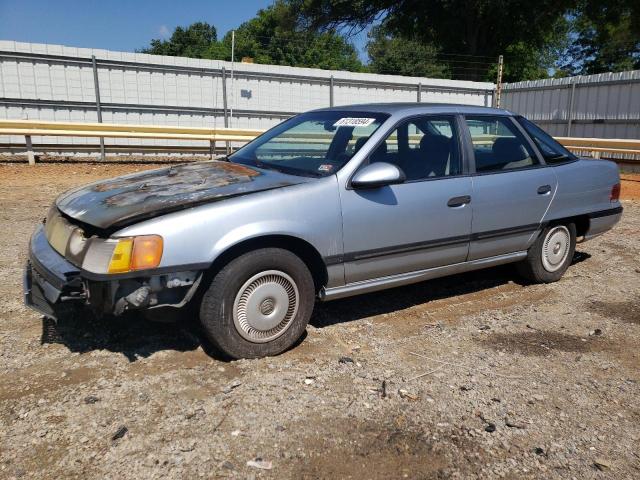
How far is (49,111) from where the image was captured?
13.0 m

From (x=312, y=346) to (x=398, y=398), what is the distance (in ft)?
2.76

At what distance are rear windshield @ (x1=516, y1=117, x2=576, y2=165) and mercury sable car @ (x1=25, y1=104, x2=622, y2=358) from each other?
2 cm

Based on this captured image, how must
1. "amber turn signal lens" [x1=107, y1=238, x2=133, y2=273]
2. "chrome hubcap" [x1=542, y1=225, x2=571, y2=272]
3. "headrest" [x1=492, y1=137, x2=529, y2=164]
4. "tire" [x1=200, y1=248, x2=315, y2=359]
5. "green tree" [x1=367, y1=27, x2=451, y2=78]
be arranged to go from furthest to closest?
"green tree" [x1=367, y1=27, x2=451, y2=78], "chrome hubcap" [x1=542, y1=225, x2=571, y2=272], "headrest" [x1=492, y1=137, x2=529, y2=164], "tire" [x1=200, y1=248, x2=315, y2=359], "amber turn signal lens" [x1=107, y1=238, x2=133, y2=273]

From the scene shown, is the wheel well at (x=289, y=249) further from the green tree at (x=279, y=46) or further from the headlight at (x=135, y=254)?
the green tree at (x=279, y=46)

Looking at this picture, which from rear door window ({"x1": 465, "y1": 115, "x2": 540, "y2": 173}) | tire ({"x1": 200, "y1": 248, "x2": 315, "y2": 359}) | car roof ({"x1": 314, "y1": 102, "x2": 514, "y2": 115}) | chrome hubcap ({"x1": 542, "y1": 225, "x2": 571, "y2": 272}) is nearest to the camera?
tire ({"x1": 200, "y1": 248, "x2": 315, "y2": 359})

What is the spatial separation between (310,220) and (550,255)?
2722 mm

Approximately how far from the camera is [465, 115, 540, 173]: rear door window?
14.8 ft

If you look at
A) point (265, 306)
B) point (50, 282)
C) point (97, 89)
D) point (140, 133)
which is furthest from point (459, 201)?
point (97, 89)

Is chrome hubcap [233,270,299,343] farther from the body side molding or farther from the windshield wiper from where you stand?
the windshield wiper

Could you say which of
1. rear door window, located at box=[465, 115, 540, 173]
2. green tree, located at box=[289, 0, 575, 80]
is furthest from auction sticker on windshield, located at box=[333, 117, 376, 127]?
green tree, located at box=[289, 0, 575, 80]

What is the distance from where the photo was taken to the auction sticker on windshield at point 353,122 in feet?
13.8

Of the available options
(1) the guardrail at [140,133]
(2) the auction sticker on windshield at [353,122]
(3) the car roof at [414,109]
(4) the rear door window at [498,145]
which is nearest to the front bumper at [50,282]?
(2) the auction sticker on windshield at [353,122]

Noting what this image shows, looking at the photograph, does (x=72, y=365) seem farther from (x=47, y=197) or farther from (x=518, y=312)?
(x=47, y=197)

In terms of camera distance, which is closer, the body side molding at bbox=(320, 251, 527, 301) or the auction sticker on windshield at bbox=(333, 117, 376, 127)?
the body side molding at bbox=(320, 251, 527, 301)
